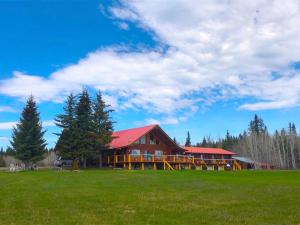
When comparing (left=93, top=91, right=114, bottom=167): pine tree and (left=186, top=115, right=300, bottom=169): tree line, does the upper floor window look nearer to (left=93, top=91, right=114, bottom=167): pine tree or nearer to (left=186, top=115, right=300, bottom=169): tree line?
(left=93, top=91, right=114, bottom=167): pine tree

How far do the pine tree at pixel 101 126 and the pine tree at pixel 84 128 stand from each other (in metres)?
0.69

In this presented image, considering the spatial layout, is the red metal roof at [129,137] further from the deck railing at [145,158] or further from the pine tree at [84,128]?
the pine tree at [84,128]

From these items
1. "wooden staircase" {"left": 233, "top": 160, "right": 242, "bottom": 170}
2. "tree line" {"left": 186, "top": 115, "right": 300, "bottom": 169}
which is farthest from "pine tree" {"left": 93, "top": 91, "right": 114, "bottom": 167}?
"tree line" {"left": 186, "top": 115, "right": 300, "bottom": 169}

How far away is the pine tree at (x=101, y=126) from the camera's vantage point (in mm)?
46750

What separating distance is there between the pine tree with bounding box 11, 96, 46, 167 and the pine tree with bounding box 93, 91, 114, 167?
21.9 feet

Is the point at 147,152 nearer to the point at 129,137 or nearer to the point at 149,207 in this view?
the point at 129,137

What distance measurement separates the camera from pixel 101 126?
48.5 metres

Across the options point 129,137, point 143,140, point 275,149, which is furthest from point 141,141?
point 275,149

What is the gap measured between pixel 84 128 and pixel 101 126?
2.65 m

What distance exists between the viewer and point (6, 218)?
1086 centimetres

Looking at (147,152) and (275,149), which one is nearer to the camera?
(147,152)

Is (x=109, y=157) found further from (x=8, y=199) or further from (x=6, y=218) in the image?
(x=6, y=218)

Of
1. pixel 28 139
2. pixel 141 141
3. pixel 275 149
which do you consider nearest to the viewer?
pixel 28 139

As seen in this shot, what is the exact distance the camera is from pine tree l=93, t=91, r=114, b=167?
4675 cm
